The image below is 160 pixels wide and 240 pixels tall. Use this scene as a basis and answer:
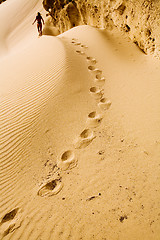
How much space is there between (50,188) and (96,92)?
2307 millimetres

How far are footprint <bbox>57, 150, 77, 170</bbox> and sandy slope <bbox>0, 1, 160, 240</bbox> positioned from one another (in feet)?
0.05

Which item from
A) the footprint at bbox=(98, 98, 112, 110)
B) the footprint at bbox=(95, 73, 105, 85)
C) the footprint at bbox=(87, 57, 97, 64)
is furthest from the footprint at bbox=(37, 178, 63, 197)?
the footprint at bbox=(87, 57, 97, 64)

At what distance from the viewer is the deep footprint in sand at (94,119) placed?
107 inches

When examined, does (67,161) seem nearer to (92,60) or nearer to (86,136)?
(86,136)

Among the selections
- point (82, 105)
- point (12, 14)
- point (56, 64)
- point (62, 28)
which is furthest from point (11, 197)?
point (12, 14)

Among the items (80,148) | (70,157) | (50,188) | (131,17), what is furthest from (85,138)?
(131,17)

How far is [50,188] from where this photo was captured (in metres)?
1.96

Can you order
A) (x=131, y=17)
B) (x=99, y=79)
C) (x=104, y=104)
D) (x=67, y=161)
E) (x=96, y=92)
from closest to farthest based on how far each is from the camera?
(x=67, y=161), (x=104, y=104), (x=96, y=92), (x=99, y=79), (x=131, y=17)

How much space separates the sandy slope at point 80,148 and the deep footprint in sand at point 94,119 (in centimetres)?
2

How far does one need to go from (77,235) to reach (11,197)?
3.37ft

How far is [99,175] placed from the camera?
1.99 metres

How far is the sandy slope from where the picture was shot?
165cm

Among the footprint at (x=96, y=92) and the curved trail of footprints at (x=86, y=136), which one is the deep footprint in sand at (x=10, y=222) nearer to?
the curved trail of footprints at (x=86, y=136)

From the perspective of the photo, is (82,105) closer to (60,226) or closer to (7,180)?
(7,180)
